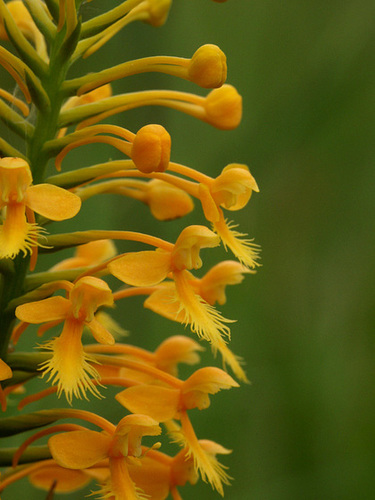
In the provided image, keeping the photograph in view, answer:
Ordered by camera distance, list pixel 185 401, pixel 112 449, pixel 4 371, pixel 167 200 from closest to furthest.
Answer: pixel 4 371
pixel 112 449
pixel 185 401
pixel 167 200

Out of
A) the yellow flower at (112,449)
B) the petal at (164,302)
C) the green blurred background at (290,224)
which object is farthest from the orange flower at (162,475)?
the green blurred background at (290,224)

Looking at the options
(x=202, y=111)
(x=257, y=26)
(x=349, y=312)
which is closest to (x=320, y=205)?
(x=349, y=312)

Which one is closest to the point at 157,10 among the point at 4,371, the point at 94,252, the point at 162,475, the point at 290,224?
the point at 94,252

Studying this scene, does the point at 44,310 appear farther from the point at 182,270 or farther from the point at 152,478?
the point at 152,478

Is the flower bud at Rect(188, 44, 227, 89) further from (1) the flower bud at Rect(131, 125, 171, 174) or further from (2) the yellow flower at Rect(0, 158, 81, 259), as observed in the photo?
(2) the yellow flower at Rect(0, 158, 81, 259)

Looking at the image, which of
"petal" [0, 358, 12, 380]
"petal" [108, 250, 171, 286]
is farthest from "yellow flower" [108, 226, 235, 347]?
"petal" [0, 358, 12, 380]

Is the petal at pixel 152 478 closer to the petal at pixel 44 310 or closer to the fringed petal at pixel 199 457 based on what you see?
the fringed petal at pixel 199 457

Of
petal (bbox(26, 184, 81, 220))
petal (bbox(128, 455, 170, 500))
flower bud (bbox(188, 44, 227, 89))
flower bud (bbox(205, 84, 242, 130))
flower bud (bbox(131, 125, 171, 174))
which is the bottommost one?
petal (bbox(128, 455, 170, 500))
